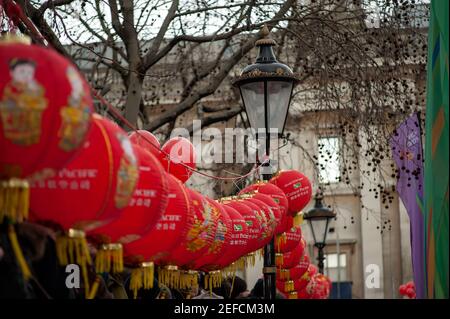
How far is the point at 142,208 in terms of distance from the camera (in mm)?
6359

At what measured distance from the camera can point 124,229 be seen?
635 cm

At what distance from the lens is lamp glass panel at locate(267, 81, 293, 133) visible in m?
10.7

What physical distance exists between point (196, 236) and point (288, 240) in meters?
5.69

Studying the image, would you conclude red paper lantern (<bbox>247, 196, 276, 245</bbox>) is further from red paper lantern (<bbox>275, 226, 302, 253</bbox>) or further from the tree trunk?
the tree trunk

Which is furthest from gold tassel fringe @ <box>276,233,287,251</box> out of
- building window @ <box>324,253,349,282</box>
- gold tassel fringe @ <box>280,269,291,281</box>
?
building window @ <box>324,253,349,282</box>

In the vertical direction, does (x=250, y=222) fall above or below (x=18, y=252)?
above

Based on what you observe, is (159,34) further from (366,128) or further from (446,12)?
(446,12)

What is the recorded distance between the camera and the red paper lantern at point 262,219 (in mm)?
10503

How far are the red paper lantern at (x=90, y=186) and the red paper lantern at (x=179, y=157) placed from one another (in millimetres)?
4345

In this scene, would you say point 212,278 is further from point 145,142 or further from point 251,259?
point 251,259

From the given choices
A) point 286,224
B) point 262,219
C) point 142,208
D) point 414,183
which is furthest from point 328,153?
point 142,208

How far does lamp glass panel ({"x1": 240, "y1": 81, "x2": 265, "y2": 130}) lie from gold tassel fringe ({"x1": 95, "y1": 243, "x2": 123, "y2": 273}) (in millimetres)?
4487
